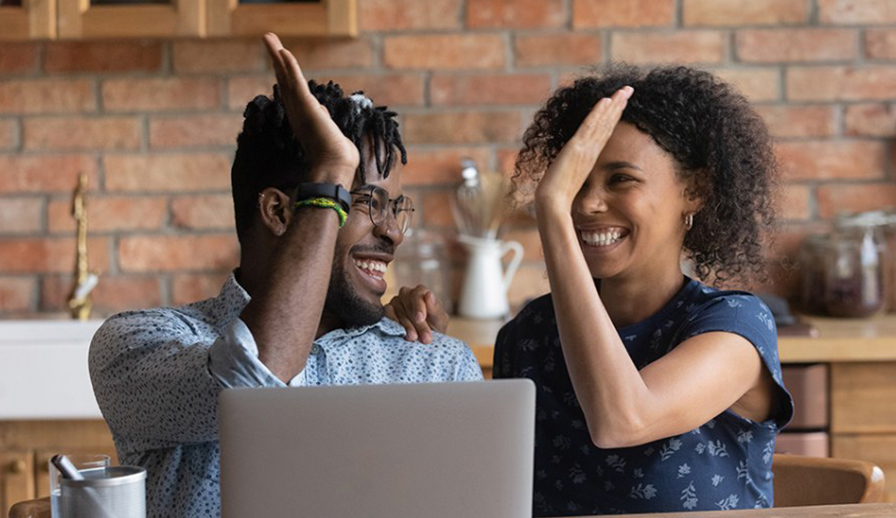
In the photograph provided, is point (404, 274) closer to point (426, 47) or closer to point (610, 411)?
point (426, 47)

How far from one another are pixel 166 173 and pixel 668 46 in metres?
1.24

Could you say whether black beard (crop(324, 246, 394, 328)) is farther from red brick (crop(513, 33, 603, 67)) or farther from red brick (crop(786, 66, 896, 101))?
red brick (crop(786, 66, 896, 101))

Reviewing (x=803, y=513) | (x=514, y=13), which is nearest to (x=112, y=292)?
(x=514, y=13)

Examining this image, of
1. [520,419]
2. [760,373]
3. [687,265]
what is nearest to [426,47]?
[687,265]

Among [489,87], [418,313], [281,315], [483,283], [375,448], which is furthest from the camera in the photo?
[489,87]

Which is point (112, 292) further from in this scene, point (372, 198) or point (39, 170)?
point (372, 198)

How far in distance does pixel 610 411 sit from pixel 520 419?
39 cm

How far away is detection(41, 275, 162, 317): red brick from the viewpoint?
2.92m

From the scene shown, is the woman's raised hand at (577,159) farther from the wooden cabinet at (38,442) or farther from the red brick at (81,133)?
the red brick at (81,133)

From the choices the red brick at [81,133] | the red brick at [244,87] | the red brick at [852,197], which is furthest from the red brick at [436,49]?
the red brick at [852,197]

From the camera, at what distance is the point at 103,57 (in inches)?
114

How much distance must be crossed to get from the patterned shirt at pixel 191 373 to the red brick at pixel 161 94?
143cm

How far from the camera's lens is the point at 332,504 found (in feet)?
3.27

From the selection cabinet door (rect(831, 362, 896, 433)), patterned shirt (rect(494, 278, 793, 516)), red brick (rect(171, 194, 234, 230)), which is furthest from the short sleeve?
red brick (rect(171, 194, 234, 230))
